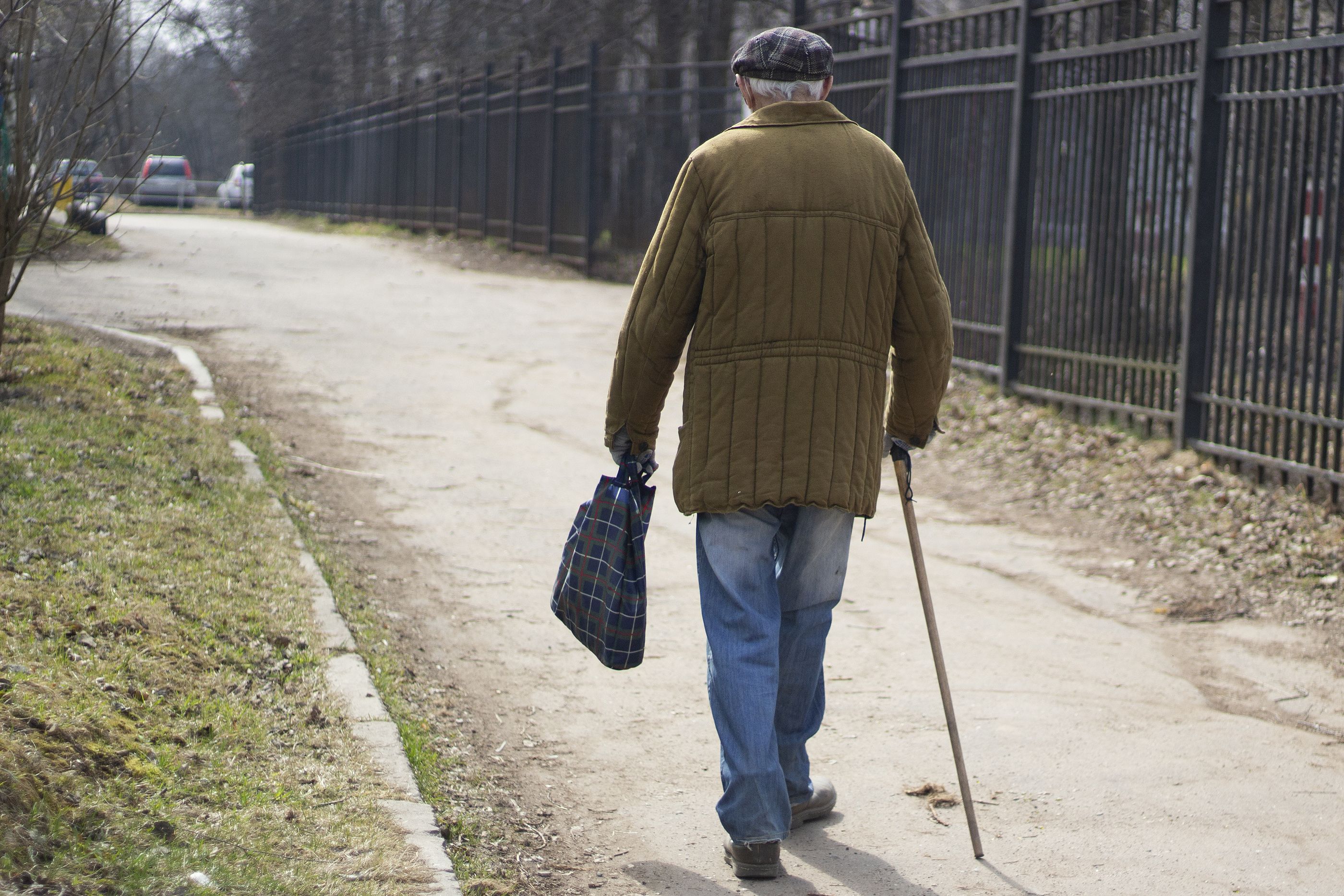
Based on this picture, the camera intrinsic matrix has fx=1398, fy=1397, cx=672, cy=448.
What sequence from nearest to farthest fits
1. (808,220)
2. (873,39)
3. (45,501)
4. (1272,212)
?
(808,220), (45,501), (1272,212), (873,39)

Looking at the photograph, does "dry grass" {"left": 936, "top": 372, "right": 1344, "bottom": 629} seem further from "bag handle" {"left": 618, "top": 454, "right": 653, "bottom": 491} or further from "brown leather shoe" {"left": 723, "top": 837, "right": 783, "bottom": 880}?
"bag handle" {"left": 618, "top": 454, "right": 653, "bottom": 491}

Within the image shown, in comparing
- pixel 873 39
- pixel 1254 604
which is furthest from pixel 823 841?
pixel 873 39

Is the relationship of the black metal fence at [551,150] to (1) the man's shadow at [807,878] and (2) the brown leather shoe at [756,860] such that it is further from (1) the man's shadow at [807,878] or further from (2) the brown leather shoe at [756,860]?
(2) the brown leather shoe at [756,860]

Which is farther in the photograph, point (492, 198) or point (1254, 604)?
point (492, 198)

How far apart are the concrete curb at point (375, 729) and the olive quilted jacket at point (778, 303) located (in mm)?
993

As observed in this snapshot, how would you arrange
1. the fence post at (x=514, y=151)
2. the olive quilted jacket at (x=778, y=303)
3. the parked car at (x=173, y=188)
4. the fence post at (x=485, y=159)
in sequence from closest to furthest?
the olive quilted jacket at (x=778, y=303) → the fence post at (x=514, y=151) → the fence post at (x=485, y=159) → the parked car at (x=173, y=188)

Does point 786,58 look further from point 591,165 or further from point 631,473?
point 591,165

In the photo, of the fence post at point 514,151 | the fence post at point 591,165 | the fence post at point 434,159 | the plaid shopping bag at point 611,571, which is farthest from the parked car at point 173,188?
the plaid shopping bag at point 611,571

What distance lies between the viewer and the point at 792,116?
10.6 ft

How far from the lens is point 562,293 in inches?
615

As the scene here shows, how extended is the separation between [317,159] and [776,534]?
104 feet

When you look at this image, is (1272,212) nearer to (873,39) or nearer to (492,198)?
(873,39)

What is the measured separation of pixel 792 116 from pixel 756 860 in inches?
68.8

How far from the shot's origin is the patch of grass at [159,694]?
9.81 feet
